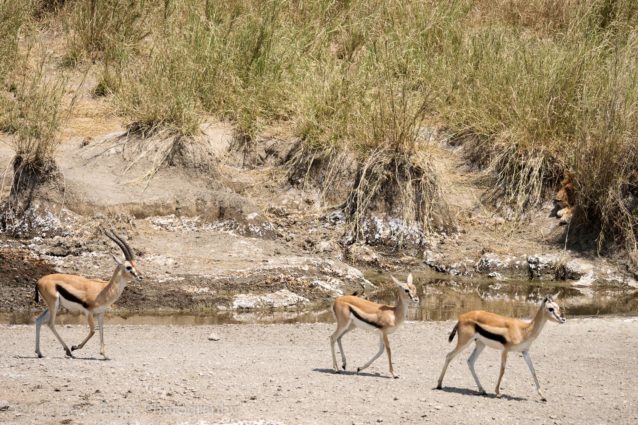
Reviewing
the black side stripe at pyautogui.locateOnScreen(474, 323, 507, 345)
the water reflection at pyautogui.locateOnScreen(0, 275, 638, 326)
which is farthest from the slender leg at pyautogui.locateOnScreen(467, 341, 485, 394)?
the water reflection at pyautogui.locateOnScreen(0, 275, 638, 326)

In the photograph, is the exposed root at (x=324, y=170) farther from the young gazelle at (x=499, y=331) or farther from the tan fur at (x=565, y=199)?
the young gazelle at (x=499, y=331)

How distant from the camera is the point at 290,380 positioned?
10.1m

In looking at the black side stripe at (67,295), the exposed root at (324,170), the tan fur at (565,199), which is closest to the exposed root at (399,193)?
the exposed root at (324,170)

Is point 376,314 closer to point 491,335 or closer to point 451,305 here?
point 491,335

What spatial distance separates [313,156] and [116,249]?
12.9ft

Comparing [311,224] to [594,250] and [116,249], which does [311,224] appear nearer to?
[116,249]

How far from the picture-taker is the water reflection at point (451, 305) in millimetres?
13219

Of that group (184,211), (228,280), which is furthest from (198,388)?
A: (184,211)

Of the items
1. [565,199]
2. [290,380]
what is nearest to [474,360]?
[290,380]

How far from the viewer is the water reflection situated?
43.4 ft

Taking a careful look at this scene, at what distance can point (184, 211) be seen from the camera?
52.5ft

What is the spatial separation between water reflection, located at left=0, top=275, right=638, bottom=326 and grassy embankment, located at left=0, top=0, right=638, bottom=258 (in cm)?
136

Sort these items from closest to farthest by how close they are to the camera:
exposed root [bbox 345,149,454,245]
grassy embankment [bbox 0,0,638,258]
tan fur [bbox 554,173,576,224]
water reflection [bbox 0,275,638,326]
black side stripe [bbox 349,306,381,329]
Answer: black side stripe [bbox 349,306,381,329] < water reflection [bbox 0,275,638,326] < exposed root [bbox 345,149,454,245] < grassy embankment [bbox 0,0,638,258] < tan fur [bbox 554,173,576,224]

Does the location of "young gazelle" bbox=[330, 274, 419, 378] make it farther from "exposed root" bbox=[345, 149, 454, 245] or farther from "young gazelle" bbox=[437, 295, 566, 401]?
"exposed root" bbox=[345, 149, 454, 245]
